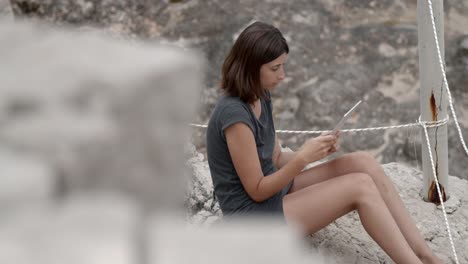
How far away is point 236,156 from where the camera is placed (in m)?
1.81

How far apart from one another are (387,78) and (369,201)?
2204 mm

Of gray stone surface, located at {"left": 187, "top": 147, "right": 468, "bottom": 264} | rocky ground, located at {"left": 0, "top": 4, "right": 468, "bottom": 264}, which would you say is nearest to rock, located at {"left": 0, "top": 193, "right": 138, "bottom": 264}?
rocky ground, located at {"left": 0, "top": 4, "right": 468, "bottom": 264}

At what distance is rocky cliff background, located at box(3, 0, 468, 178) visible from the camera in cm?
387

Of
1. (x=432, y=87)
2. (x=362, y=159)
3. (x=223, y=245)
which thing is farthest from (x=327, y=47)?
(x=223, y=245)

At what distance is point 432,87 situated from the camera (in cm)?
233

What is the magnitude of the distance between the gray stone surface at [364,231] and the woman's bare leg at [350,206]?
0.19m

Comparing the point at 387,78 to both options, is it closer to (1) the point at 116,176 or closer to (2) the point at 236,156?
(2) the point at 236,156

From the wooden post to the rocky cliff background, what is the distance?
1282mm

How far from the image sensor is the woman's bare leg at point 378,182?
6.58ft

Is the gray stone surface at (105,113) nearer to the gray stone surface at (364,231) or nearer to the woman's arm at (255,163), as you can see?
the woman's arm at (255,163)

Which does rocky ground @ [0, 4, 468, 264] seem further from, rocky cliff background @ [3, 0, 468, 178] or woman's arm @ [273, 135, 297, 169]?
rocky cliff background @ [3, 0, 468, 178]

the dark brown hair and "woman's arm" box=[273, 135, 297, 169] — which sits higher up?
the dark brown hair

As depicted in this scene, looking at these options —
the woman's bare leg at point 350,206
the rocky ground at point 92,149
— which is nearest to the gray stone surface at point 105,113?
the rocky ground at point 92,149

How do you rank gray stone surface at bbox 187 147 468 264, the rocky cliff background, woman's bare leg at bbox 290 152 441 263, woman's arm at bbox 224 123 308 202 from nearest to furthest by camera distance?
woman's arm at bbox 224 123 308 202, woman's bare leg at bbox 290 152 441 263, gray stone surface at bbox 187 147 468 264, the rocky cliff background
